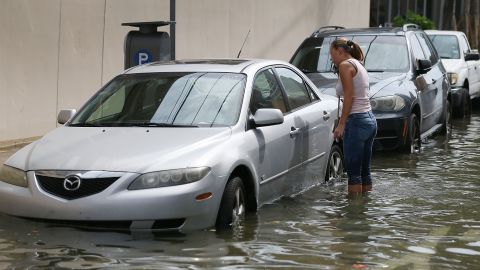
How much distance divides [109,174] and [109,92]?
1.87 metres

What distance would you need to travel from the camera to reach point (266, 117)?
7957mm

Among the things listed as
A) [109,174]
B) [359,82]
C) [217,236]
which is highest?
[359,82]

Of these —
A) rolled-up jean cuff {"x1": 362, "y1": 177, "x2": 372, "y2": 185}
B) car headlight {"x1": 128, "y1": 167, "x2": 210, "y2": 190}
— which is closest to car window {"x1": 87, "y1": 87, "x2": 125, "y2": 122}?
car headlight {"x1": 128, "y1": 167, "x2": 210, "y2": 190}

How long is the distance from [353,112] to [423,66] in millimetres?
4336

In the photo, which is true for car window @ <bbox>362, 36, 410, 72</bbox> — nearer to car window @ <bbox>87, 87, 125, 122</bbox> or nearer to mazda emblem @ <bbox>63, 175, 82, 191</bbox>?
car window @ <bbox>87, 87, 125, 122</bbox>

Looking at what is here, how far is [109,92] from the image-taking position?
8.69 meters

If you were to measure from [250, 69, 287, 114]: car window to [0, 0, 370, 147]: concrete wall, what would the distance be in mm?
5053

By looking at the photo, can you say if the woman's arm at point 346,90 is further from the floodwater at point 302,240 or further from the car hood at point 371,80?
the car hood at point 371,80

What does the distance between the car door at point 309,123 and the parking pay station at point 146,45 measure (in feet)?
7.70

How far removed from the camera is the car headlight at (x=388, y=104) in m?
12.3

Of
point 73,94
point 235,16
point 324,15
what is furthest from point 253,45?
point 73,94

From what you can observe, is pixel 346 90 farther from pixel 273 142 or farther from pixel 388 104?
pixel 388 104

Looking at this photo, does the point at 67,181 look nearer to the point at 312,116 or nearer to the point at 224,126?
the point at 224,126

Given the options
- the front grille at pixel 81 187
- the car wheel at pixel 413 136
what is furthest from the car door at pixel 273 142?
the car wheel at pixel 413 136
